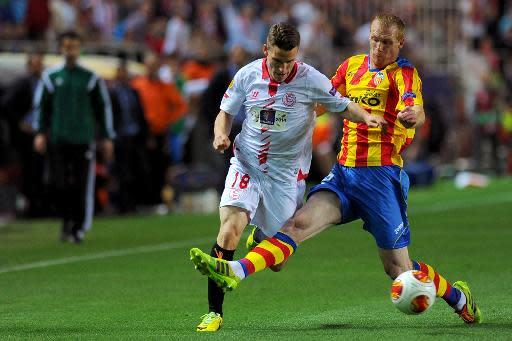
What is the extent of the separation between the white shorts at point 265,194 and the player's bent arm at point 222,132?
1.22ft

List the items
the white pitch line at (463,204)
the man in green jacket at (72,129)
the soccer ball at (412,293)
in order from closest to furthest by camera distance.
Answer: the soccer ball at (412,293), the man in green jacket at (72,129), the white pitch line at (463,204)

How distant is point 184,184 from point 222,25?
568cm

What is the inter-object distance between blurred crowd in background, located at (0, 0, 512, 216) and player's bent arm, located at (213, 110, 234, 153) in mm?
8410

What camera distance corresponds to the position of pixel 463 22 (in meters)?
33.3

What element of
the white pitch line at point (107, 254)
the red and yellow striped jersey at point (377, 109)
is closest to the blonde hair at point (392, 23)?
the red and yellow striped jersey at point (377, 109)

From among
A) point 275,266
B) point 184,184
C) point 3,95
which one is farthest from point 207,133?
point 275,266

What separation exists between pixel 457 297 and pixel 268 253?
4.48 ft

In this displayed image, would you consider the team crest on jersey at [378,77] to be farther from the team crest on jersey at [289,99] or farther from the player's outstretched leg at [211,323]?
the player's outstretched leg at [211,323]

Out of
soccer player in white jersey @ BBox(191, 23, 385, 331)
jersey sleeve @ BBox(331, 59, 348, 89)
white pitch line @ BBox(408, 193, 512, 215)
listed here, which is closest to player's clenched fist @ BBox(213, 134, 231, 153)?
soccer player in white jersey @ BBox(191, 23, 385, 331)

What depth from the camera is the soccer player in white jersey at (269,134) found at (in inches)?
348

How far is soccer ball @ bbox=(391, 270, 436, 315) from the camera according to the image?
27.8ft

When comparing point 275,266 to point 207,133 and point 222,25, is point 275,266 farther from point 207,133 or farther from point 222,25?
point 222,25

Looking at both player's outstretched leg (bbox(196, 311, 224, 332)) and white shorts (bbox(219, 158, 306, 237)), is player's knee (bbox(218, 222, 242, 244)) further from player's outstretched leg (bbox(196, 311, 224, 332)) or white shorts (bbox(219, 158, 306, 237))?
player's outstretched leg (bbox(196, 311, 224, 332))

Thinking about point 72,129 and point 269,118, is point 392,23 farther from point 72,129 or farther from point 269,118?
point 72,129
